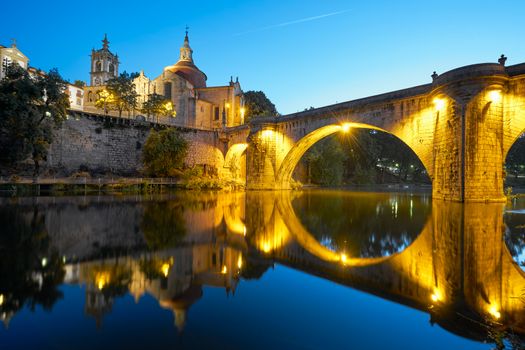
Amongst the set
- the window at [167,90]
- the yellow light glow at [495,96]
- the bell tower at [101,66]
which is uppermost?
the bell tower at [101,66]

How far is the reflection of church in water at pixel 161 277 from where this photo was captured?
3.40m

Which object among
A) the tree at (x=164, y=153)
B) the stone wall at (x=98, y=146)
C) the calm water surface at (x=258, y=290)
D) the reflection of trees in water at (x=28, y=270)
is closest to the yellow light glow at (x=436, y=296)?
the calm water surface at (x=258, y=290)

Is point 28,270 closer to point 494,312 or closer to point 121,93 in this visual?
point 494,312

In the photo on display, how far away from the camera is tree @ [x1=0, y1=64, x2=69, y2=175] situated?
2227cm

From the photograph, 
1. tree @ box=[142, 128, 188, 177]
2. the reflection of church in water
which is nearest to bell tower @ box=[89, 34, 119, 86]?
tree @ box=[142, 128, 188, 177]

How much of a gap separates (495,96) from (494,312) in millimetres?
16237

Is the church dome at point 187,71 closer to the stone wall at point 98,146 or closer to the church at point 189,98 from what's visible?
the church at point 189,98

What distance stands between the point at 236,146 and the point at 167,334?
37.3 metres

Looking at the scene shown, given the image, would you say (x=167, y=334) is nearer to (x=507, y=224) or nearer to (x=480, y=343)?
(x=480, y=343)

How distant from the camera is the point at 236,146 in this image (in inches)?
1559

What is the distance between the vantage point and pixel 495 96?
15508 mm

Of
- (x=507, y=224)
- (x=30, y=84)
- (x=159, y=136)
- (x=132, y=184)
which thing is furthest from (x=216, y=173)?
(x=507, y=224)

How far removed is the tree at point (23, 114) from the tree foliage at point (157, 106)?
16.6 m

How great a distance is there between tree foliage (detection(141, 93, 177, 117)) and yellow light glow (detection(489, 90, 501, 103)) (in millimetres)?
36436
